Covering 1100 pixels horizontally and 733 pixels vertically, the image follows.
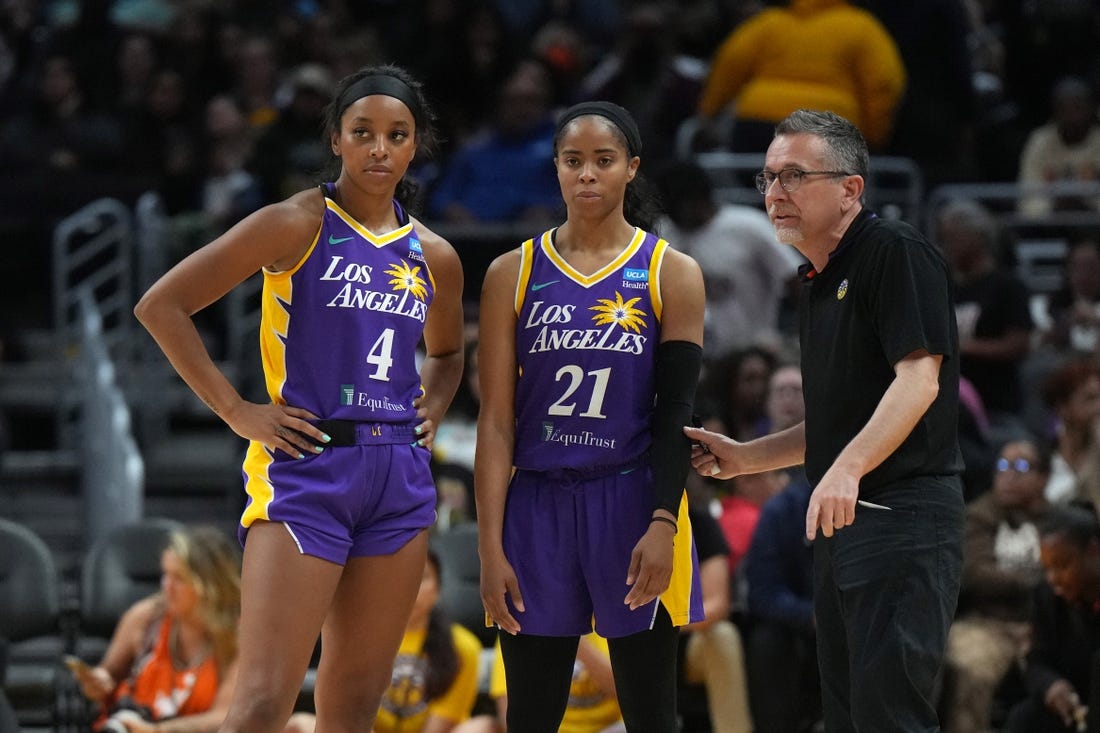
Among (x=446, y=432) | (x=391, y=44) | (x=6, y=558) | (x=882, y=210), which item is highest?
(x=391, y=44)

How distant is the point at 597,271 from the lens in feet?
14.5

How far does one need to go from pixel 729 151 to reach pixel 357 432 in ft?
20.5

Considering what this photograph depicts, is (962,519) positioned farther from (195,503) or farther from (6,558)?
(195,503)

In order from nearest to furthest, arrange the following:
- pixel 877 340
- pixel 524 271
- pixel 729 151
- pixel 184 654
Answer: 1. pixel 877 340
2. pixel 524 271
3. pixel 184 654
4. pixel 729 151

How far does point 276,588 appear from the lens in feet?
13.7

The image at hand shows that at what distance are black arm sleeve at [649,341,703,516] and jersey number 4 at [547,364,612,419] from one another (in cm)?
15

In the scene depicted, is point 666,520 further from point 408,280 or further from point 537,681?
point 408,280

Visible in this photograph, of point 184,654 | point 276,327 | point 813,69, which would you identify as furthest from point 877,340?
point 813,69

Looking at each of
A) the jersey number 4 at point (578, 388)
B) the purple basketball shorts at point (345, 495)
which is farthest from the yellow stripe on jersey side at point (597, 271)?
the purple basketball shorts at point (345, 495)

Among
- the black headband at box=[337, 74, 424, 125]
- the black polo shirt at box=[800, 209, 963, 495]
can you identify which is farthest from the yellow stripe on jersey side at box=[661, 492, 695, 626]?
the black headband at box=[337, 74, 424, 125]

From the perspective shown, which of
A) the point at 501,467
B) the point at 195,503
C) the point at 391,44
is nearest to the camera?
the point at 501,467

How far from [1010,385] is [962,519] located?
4799 millimetres

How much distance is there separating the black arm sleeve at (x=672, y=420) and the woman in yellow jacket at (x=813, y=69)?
5.04m

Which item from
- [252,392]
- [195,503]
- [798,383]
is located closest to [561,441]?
[798,383]
